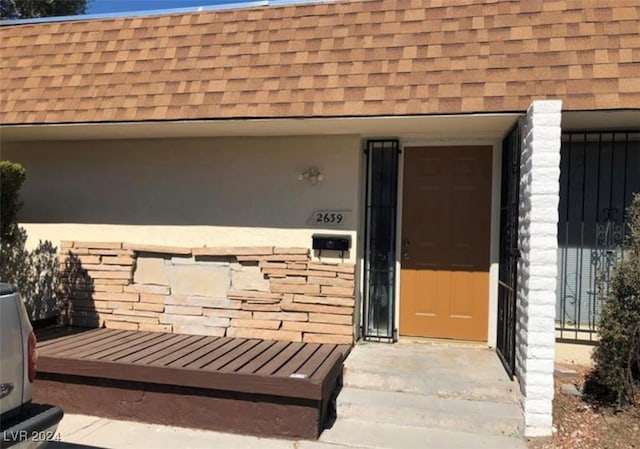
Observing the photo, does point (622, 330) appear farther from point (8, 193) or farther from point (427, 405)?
point (8, 193)

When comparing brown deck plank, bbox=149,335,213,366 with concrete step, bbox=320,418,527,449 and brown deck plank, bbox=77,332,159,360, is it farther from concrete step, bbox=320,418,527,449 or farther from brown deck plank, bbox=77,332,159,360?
concrete step, bbox=320,418,527,449

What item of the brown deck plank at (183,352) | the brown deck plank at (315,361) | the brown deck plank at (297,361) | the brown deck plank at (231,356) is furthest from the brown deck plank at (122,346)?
A: the brown deck plank at (315,361)

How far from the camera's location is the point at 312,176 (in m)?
5.63

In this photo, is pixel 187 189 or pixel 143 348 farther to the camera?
pixel 187 189

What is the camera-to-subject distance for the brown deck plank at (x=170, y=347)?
15.0 feet

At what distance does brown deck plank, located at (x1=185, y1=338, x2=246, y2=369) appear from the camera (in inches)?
175

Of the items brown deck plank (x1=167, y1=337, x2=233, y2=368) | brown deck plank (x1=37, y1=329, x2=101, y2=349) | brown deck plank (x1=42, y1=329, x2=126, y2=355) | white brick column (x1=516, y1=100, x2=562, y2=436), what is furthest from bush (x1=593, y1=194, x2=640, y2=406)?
brown deck plank (x1=37, y1=329, x2=101, y2=349)

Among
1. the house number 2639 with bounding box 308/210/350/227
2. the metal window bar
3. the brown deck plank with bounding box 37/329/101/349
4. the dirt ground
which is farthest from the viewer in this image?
the house number 2639 with bounding box 308/210/350/227

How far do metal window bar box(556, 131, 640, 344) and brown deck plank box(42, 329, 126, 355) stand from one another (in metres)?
4.70

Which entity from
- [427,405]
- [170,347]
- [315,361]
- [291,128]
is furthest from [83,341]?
[427,405]

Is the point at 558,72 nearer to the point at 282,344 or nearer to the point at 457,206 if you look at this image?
the point at 457,206

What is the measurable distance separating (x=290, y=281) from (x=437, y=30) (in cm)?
289

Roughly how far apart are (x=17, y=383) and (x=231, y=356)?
2.33 meters

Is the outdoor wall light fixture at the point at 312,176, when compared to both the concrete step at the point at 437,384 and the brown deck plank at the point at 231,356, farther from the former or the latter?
the concrete step at the point at 437,384
